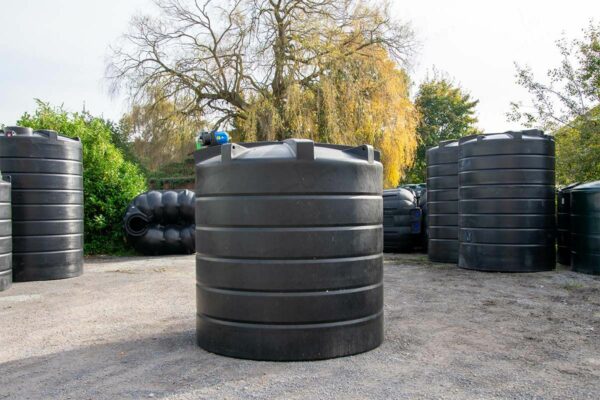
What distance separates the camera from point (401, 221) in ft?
37.6

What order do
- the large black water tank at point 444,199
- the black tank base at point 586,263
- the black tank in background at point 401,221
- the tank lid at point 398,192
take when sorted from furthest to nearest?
the tank lid at point 398,192 → the black tank in background at point 401,221 → the large black water tank at point 444,199 → the black tank base at point 586,263

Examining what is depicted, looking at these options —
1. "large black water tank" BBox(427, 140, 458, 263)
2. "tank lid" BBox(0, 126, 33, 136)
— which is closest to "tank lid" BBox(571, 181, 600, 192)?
"large black water tank" BBox(427, 140, 458, 263)

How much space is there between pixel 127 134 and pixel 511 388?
23.5 meters

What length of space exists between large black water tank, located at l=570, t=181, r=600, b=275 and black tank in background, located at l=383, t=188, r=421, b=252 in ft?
11.3

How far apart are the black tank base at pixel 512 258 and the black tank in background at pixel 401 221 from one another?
2934 mm

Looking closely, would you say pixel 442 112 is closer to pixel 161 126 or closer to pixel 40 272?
pixel 161 126

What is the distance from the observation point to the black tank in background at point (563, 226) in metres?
8.88

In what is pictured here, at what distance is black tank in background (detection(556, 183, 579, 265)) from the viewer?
8883 millimetres

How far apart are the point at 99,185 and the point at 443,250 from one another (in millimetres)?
6841

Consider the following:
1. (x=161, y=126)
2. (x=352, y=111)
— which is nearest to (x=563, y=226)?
(x=352, y=111)

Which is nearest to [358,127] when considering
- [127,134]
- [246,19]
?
[246,19]

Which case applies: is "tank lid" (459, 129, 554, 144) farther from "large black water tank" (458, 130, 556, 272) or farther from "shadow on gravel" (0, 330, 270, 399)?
"shadow on gravel" (0, 330, 270, 399)

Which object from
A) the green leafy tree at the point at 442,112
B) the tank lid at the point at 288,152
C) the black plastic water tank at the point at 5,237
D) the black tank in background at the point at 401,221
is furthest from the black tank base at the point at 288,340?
the green leafy tree at the point at 442,112

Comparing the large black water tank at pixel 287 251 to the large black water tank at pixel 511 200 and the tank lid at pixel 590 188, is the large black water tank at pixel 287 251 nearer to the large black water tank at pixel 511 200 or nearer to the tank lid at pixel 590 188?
the large black water tank at pixel 511 200
